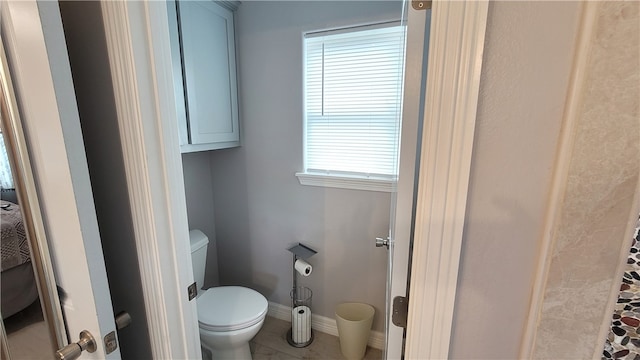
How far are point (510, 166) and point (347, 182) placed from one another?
123 centimetres

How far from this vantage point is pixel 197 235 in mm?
1769

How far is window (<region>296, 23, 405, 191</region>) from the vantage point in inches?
62.0

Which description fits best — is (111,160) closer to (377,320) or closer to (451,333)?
(451,333)

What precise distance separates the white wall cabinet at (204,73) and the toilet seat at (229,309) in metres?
0.89

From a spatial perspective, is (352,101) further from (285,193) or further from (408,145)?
(408,145)

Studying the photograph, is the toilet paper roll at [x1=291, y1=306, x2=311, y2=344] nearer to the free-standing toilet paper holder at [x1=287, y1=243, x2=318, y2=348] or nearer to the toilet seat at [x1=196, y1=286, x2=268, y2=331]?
the free-standing toilet paper holder at [x1=287, y1=243, x2=318, y2=348]

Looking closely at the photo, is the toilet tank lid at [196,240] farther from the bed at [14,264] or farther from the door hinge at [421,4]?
the door hinge at [421,4]

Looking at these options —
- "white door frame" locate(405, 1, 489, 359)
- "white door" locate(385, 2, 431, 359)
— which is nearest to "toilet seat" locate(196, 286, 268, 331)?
"white door" locate(385, 2, 431, 359)

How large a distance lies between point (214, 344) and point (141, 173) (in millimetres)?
1208

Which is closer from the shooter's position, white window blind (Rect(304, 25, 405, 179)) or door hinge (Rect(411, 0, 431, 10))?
door hinge (Rect(411, 0, 431, 10))

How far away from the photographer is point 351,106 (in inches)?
66.7

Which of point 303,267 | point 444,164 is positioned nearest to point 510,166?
point 444,164

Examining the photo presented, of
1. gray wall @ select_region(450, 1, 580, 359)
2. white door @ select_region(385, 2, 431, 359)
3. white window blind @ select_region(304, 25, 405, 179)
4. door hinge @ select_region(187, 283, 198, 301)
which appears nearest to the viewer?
gray wall @ select_region(450, 1, 580, 359)

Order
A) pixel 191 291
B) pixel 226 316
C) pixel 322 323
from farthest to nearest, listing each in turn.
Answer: pixel 322 323, pixel 226 316, pixel 191 291
